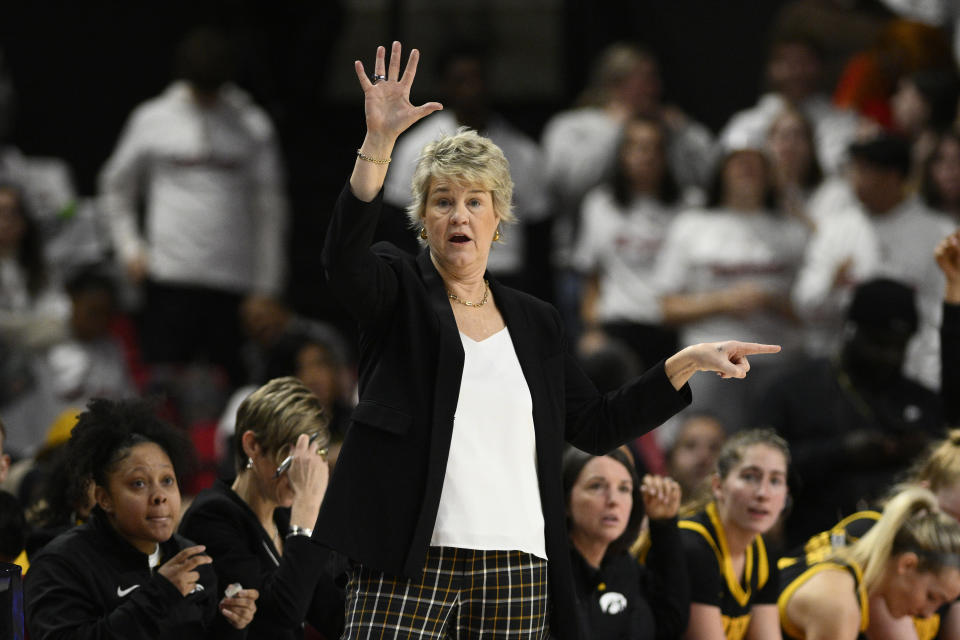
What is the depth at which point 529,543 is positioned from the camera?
313cm

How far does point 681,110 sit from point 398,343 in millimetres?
6402

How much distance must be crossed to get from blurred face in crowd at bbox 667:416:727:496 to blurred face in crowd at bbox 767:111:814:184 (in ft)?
6.22

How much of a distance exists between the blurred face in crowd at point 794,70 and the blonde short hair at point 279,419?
189 inches

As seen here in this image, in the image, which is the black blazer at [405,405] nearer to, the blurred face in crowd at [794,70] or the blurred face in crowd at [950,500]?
the blurred face in crowd at [950,500]

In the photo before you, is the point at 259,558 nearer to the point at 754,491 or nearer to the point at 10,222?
the point at 754,491

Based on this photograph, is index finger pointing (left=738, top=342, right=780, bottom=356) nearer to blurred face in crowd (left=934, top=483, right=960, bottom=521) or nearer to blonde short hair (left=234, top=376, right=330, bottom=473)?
blonde short hair (left=234, top=376, right=330, bottom=473)

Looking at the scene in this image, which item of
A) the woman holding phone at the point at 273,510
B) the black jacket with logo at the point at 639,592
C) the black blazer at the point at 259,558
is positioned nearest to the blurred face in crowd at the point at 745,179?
the black jacket with logo at the point at 639,592

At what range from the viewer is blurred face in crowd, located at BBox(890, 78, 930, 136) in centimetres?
805

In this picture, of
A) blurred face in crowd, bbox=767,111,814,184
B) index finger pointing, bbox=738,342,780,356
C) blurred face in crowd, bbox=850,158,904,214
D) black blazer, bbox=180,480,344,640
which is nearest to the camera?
index finger pointing, bbox=738,342,780,356

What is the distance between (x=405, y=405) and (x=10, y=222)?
188 inches

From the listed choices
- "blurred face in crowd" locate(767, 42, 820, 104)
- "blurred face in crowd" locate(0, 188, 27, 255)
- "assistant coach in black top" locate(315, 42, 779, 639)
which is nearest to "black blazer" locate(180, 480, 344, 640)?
"assistant coach in black top" locate(315, 42, 779, 639)

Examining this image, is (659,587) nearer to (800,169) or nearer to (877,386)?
(877,386)

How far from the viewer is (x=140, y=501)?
366 cm

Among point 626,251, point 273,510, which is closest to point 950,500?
point 273,510
